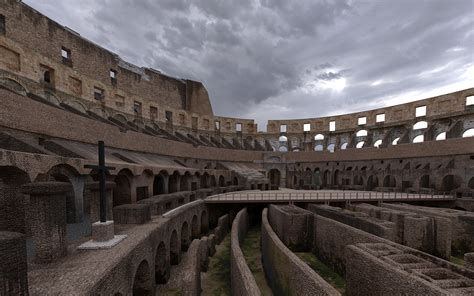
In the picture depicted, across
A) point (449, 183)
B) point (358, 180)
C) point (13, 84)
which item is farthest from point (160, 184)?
point (449, 183)

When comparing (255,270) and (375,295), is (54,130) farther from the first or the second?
(375,295)

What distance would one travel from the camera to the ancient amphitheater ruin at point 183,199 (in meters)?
5.78

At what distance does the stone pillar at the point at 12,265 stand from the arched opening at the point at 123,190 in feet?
30.9

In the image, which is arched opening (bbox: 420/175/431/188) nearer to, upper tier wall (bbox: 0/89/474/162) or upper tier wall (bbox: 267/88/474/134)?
upper tier wall (bbox: 0/89/474/162)

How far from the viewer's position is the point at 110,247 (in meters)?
6.52

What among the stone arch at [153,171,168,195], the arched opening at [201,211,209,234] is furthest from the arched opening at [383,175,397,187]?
the stone arch at [153,171,168,195]

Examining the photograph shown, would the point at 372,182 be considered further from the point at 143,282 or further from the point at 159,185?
the point at 143,282

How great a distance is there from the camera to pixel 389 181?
29.0 m

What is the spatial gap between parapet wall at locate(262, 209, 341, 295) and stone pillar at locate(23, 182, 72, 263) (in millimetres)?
6692

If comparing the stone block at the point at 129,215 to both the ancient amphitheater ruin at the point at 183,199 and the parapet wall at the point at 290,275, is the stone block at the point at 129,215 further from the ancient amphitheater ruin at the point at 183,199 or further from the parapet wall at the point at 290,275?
the parapet wall at the point at 290,275

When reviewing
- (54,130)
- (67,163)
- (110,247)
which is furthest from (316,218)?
(54,130)

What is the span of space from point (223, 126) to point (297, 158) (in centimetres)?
1534

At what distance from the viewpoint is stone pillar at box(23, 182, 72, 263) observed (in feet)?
18.0

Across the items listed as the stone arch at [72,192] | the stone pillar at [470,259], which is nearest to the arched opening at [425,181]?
the stone pillar at [470,259]
